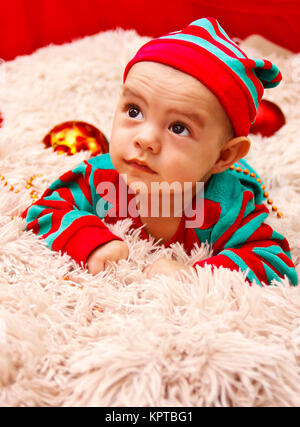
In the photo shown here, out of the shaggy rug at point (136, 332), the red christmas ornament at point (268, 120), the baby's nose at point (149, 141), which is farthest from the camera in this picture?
the red christmas ornament at point (268, 120)

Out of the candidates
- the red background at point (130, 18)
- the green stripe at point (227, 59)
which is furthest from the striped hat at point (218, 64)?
the red background at point (130, 18)

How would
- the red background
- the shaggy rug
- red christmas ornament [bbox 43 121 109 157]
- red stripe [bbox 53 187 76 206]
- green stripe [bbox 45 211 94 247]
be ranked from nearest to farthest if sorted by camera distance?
the shaggy rug
green stripe [bbox 45 211 94 247]
red stripe [bbox 53 187 76 206]
red christmas ornament [bbox 43 121 109 157]
the red background

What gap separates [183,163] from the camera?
806 millimetres

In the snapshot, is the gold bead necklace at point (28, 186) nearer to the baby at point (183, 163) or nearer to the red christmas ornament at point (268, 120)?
the baby at point (183, 163)

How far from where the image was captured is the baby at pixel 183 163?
791mm

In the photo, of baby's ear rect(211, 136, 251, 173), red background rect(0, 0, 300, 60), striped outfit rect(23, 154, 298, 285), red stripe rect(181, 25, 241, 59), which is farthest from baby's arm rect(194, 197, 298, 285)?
red background rect(0, 0, 300, 60)

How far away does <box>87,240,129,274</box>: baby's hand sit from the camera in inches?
32.3

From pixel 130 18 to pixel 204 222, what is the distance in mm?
998

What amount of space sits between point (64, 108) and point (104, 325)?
0.90 meters

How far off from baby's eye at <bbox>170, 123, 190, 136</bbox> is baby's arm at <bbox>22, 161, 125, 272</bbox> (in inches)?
9.4

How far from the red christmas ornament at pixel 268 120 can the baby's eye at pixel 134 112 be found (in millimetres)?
647

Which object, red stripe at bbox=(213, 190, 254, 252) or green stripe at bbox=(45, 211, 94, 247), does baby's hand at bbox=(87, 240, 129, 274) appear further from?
red stripe at bbox=(213, 190, 254, 252)
